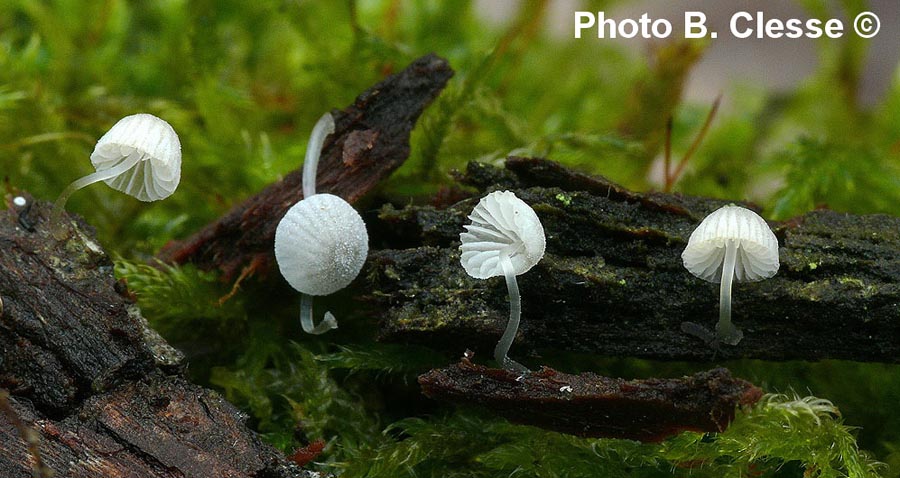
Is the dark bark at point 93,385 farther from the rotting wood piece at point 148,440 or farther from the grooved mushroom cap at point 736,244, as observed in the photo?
the grooved mushroom cap at point 736,244

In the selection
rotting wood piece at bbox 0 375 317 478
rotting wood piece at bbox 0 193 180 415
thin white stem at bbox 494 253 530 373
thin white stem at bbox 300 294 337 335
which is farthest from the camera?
thin white stem at bbox 300 294 337 335

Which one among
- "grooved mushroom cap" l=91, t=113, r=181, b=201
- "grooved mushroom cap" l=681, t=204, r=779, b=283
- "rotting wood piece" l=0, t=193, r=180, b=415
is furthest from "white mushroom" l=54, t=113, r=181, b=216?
"grooved mushroom cap" l=681, t=204, r=779, b=283

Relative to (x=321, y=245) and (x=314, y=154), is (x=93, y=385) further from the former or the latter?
(x=314, y=154)

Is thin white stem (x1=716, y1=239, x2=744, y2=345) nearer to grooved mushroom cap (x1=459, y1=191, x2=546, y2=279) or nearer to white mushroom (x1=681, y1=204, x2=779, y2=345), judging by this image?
white mushroom (x1=681, y1=204, x2=779, y2=345)

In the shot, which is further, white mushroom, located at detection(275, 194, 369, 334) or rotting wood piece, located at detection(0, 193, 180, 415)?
white mushroom, located at detection(275, 194, 369, 334)

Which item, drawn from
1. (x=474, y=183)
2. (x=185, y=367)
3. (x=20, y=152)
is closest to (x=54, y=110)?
(x=20, y=152)

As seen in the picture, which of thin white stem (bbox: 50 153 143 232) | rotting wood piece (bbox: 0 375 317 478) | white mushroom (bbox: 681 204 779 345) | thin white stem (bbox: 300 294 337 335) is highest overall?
thin white stem (bbox: 50 153 143 232)
